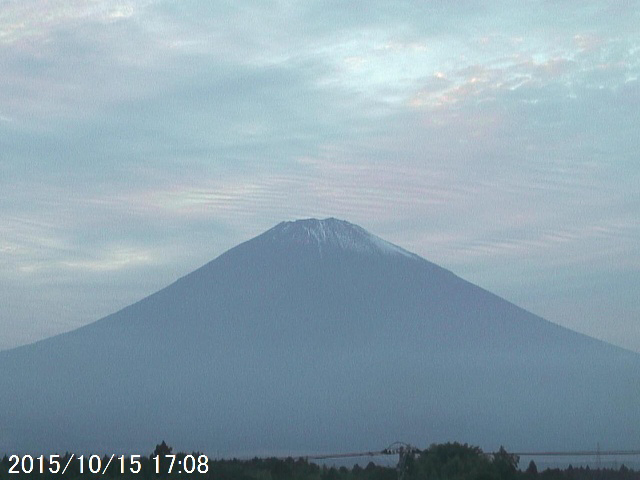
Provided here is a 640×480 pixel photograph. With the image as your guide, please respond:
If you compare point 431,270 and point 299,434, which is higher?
point 431,270

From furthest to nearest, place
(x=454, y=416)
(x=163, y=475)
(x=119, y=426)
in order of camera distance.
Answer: (x=454, y=416)
(x=119, y=426)
(x=163, y=475)

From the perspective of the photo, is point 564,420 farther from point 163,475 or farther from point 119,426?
point 163,475

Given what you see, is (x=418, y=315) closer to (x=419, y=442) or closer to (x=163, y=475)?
(x=419, y=442)

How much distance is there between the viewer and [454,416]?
190 m

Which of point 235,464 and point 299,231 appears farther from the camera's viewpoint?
point 299,231

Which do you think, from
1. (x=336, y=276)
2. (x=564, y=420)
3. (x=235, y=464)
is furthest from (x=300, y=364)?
(x=235, y=464)

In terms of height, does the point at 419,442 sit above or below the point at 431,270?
below

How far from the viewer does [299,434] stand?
554 feet

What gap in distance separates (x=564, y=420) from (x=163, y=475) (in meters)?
174

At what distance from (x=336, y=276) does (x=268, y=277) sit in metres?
11.4

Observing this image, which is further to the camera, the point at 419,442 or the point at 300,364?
the point at 300,364

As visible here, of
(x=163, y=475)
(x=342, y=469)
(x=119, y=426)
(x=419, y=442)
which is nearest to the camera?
(x=163, y=475)

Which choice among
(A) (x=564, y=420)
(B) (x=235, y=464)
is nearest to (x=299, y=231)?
(A) (x=564, y=420)

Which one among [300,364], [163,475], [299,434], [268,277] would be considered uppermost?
[268,277]
